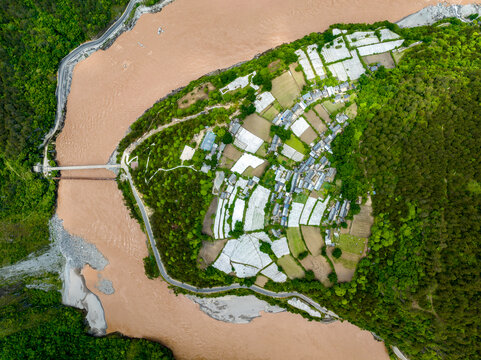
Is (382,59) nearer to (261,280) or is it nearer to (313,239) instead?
(313,239)

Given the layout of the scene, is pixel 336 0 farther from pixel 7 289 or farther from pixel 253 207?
pixel 7 289

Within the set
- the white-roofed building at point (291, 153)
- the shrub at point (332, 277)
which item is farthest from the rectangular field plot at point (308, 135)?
the shrub at point (332, 277)

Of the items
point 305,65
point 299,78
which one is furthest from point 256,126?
point 305,65

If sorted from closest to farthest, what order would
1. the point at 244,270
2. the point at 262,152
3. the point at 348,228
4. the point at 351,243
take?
1. the point at 351,243
2. the point at 348,228
3. the point at 262,152
4. the point at 244,270

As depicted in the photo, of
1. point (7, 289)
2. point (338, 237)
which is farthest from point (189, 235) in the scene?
point (7, 289)

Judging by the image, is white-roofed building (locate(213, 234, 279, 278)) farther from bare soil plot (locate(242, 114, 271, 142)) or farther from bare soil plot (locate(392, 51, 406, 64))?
bare soil plot (locate(392, 51, 406, 64))

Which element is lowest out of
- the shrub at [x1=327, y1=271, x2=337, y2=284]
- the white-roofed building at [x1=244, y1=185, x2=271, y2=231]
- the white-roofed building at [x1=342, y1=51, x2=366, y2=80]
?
the shrub at [x1=327, y1=271, x2=337, y2=284]

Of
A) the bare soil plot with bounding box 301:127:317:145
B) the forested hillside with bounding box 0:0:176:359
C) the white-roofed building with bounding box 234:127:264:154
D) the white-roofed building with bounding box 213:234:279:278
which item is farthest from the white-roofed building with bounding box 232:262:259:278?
the bare soil plot with bounding box 301:127:317:145
